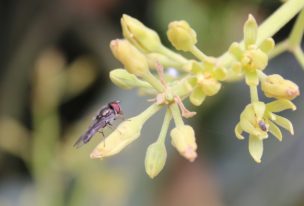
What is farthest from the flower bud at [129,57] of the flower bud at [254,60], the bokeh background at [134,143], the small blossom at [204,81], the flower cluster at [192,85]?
the bokeh background at [134,143]

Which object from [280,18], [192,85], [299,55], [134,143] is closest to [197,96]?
[192,85]

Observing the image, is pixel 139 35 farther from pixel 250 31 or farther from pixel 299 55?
pixel 299 55

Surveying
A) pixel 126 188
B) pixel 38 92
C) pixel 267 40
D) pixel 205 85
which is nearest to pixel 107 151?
pixel 205 85

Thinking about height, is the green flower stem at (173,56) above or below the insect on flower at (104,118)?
above

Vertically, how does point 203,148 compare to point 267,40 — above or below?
above

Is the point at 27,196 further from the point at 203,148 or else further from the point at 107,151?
the point at 107,151

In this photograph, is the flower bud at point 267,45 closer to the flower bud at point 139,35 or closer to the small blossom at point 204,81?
the small blossom at point 204,81
